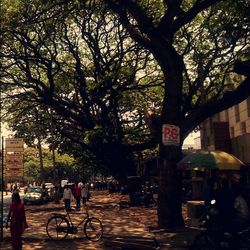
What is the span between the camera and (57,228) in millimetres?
12703

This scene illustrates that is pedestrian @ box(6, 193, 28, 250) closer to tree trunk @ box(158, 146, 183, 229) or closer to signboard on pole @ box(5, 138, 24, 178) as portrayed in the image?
signboard on pole @ box(5, 138, 24, 178)

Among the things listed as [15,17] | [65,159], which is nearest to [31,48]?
[15,17]

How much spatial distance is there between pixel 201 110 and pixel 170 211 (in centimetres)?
371

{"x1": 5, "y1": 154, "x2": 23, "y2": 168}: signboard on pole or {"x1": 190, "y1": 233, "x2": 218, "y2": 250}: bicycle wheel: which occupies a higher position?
{"x1": 5, "y1": 154, "x2": 23, "y2": 168}: signboard on pole

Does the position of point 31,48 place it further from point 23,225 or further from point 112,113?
point 23,225

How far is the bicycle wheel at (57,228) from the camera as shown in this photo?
12698 mm

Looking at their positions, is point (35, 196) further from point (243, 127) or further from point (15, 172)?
point (15, 172)

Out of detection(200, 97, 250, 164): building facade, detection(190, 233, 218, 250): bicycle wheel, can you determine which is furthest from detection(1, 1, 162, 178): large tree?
detection(190, 233, 218, 250): bicycle wheel

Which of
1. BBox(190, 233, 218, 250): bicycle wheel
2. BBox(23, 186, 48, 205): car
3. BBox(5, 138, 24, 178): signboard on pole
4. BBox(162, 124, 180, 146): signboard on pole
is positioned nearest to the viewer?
BBox(190, 233, 218, 250): bicycle wheel

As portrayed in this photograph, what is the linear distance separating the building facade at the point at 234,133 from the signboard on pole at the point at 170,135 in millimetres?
5469

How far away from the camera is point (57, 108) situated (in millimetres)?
25078

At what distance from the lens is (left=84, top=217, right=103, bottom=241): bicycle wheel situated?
41.4 ft

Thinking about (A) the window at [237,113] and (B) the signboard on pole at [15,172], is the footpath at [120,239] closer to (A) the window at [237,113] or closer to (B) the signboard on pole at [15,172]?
(B) the signboard on pole at [15,172]

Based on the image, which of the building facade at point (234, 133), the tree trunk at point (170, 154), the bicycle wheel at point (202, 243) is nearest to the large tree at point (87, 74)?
the building facade at point (234, 133)
